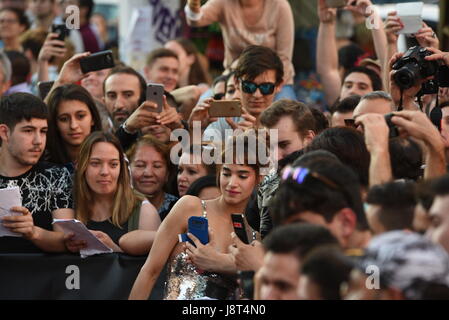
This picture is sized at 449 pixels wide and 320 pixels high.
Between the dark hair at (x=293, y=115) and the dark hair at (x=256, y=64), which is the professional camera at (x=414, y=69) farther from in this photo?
the dark hair at (x=256, y=64)

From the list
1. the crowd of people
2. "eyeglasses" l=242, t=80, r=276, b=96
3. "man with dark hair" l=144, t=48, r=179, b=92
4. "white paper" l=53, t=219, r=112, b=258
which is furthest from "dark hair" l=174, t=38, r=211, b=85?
"white paper" l=53, t=219, r=112, b=258

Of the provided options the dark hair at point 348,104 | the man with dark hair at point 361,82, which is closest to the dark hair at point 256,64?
the dark hair at point 348,104

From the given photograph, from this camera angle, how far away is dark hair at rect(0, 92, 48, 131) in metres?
7.07

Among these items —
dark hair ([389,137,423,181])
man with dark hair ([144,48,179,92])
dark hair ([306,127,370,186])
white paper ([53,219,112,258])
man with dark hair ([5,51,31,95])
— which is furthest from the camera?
man with dark hair ([5,51,31,95])

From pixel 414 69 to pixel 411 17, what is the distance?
3.97 feet

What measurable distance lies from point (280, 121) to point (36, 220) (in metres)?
1.66

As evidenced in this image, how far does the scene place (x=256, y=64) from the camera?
769 cm

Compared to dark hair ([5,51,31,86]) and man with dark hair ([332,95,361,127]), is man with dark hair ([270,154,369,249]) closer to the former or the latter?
man with dark hair ([332,95,361,127])

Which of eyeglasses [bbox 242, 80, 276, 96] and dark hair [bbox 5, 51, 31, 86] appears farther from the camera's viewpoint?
dark hair [bbox 5, 51, 31, 86]

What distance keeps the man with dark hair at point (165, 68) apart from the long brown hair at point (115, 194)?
267cm

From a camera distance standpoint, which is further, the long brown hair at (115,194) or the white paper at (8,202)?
the long brown hair at (115,194)

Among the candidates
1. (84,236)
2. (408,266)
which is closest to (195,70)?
(84,236)

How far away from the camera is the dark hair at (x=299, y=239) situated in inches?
159
